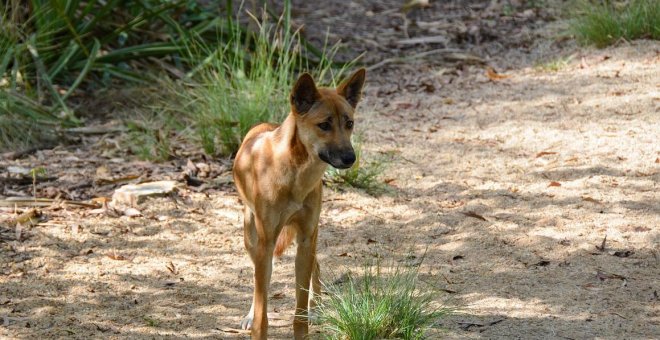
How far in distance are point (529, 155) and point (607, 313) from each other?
275 centimetres

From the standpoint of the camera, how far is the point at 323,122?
4.62m

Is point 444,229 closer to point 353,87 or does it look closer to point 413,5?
point 353,87

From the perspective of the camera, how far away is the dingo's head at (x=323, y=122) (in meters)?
4.55

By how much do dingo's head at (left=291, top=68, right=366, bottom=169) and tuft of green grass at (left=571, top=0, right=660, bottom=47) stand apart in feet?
19.9

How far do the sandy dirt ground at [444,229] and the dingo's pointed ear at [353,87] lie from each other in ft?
3.26

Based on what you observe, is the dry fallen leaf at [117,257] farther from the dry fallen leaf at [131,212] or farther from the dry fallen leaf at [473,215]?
the dry fallen leaf at [473,215]

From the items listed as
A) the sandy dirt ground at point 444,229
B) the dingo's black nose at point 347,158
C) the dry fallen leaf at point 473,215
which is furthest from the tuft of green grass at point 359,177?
the dingo's black nose at point 347,158

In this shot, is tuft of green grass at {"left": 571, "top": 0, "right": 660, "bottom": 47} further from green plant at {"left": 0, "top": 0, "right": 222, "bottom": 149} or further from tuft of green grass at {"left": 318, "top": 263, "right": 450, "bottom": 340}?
tuft of green grass at {"left": 318, "top": 263, "right": 450, "bottom": 340}

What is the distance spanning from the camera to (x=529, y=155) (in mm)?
7715

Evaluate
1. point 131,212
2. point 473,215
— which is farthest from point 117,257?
point 473,215

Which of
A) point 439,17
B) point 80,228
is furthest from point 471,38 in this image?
point 80,228

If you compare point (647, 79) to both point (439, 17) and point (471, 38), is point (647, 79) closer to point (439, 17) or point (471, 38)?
point (471, 38)

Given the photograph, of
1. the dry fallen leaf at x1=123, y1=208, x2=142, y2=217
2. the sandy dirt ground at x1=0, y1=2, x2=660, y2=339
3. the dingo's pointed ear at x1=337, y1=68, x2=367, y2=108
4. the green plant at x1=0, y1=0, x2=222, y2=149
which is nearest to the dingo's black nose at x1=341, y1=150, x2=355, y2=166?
the dingo's pointed ear at x1=337, y1=68, x2=367, y2=108

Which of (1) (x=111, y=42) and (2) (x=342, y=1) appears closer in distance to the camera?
(1) (x=111, y=42)
